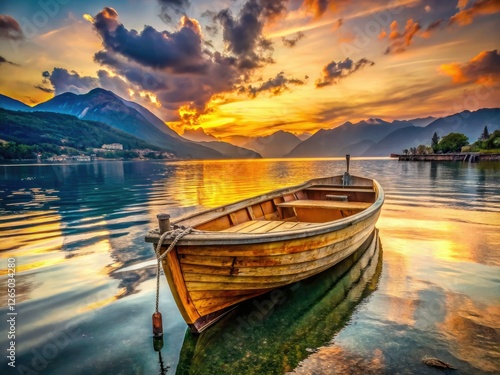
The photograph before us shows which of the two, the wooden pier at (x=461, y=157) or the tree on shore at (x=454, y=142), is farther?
the tree on shore at (x=454, y=142)

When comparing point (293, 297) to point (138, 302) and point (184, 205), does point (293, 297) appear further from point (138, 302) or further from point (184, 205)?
point (184, 205)

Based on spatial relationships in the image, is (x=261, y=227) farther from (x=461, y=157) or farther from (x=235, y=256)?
(x=461, y=157)

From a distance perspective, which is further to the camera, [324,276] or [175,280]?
[324,276]

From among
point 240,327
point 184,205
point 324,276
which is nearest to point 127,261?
point 240,327

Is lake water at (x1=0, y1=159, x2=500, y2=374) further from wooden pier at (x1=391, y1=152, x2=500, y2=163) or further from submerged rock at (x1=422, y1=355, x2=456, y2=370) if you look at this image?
wooden pier at (x1=391, y1=152, x2=500, y2=163)

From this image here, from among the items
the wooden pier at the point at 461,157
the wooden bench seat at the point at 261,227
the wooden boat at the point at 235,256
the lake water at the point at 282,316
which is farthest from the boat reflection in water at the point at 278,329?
the wooden pier at the point at 461,157

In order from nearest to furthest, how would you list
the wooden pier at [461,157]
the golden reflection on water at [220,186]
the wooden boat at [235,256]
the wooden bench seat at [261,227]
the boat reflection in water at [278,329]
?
the boat reflection in water at [278,329]
the wooden boat at [235,256]
the wooden bench seat at [261,227]
the golden reflection on water at [220,186]
the wooden pier at [461,157]

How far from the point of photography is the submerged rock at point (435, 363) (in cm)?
461

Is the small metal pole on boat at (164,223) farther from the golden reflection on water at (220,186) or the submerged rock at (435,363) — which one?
the golden reflection on water at (220,186)

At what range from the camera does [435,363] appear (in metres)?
4.66

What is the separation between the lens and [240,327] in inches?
228

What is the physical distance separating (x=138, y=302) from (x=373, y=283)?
600 centimetres

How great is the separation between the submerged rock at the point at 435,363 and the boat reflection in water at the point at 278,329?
1.54m

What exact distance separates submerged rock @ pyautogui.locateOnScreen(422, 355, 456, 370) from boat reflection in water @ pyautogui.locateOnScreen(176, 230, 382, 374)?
154 centimetres
